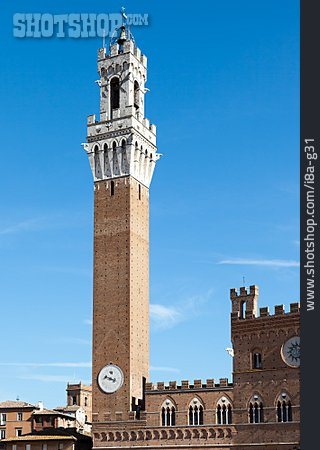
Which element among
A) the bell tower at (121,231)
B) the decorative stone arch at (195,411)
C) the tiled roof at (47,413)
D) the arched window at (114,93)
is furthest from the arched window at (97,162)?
the tiled roof at (47,413)

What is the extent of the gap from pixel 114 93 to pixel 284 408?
27584 millimetres

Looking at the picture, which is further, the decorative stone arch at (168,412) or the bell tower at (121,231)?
the bell tower at (121,231)

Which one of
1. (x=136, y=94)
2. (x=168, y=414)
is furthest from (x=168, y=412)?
(x=136, y=94)

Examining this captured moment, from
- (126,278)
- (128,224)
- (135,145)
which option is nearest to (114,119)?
(135,145)

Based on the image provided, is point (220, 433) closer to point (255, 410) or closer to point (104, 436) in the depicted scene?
point (255, 410)

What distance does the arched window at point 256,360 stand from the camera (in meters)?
50.6

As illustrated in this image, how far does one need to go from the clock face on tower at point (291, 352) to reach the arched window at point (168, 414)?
335 inches

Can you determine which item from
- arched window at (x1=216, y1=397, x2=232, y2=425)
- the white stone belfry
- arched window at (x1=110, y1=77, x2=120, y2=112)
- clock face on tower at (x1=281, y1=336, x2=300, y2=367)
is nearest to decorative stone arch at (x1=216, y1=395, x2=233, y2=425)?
arched window at (x1=216, y1=397, x2=232, y2=425)

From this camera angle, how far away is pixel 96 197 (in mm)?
59438

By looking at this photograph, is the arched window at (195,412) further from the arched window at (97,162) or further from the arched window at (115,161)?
the arched window at (97,162)

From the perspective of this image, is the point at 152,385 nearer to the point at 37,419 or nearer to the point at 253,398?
the point at 253,398

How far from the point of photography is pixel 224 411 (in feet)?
167

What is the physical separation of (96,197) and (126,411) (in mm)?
16008
